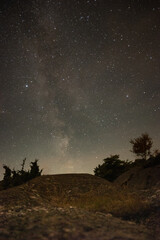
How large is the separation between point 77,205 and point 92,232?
321 centimetres

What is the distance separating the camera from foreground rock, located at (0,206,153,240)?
4070 millimetres

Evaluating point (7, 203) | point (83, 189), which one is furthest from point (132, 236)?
point (83, 189)

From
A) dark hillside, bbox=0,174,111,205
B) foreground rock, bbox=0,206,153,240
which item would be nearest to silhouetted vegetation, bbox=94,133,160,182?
dark hillside, bbox=0,174,111,205

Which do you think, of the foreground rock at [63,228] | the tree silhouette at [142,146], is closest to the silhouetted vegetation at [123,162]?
the tree silhouette at [142,146]

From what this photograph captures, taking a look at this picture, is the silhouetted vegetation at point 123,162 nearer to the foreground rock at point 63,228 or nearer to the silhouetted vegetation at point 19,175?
the silhouetted vegetation at point 19,175

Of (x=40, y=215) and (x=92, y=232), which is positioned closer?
(x=92, y=232)

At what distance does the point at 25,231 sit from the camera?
4.27m

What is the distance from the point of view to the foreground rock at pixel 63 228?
407 cm

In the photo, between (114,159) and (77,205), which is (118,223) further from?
(114,159)

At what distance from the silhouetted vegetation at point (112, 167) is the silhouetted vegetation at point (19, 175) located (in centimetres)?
751

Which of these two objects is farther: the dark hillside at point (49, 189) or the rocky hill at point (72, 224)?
the dark hillside at point (49, 189)

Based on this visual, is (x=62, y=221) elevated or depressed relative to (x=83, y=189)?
depressed

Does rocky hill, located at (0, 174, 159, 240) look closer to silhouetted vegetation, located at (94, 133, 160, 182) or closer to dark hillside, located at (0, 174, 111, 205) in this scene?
dark hillside, located at (0, 174, 111, 205)

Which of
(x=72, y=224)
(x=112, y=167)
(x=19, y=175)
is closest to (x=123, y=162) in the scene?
(x=112, y=167)
